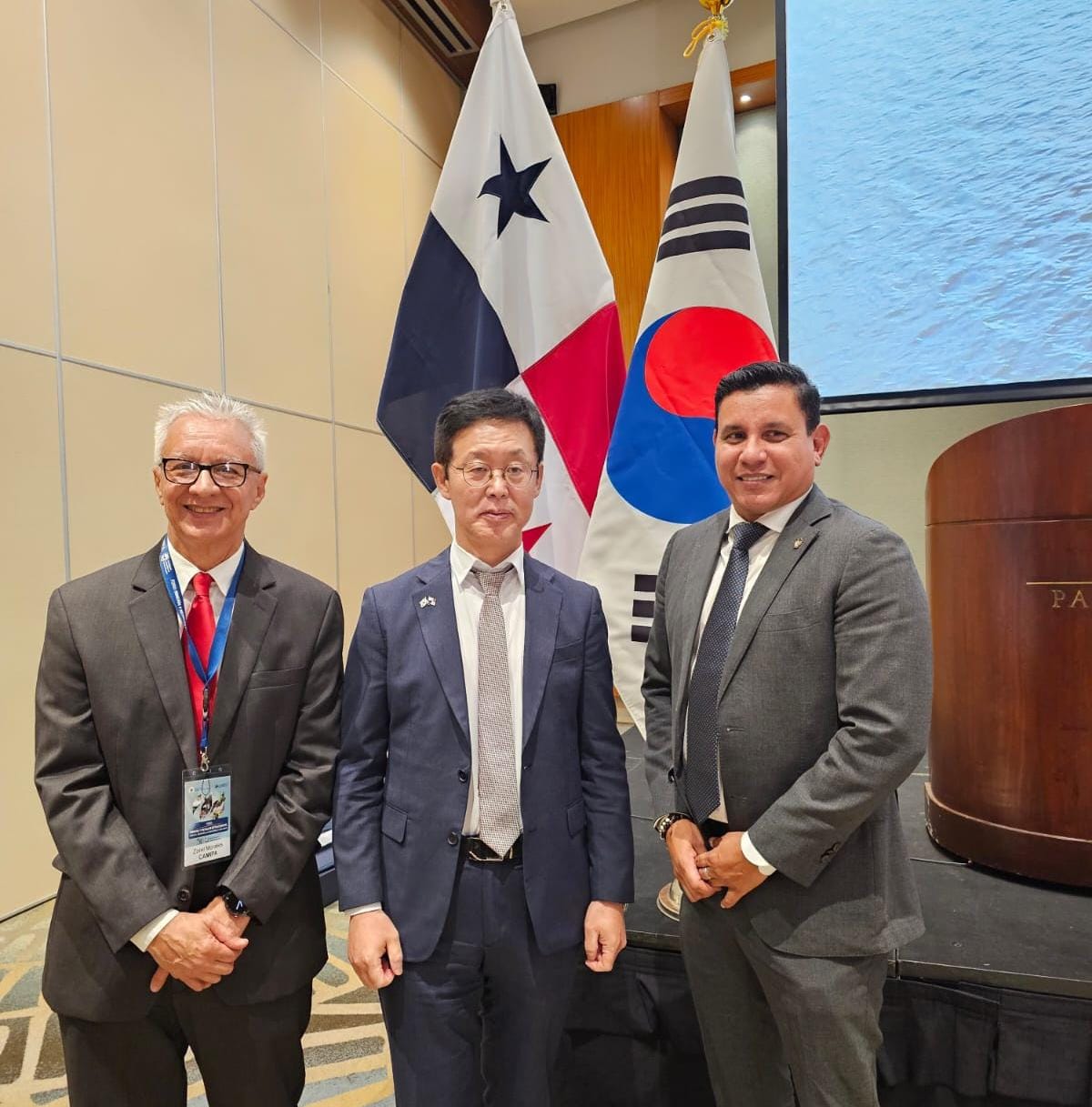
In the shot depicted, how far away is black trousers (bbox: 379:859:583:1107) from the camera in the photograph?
48.6 inches

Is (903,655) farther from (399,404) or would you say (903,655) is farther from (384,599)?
(399,404)

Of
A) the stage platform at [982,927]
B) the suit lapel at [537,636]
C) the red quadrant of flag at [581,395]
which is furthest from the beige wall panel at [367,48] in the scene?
the stage platform at [982,927]

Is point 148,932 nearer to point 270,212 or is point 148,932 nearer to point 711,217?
point 711,217

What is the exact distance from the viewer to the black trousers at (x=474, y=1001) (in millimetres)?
1233

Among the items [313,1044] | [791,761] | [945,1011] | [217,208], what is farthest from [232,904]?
[217,208]

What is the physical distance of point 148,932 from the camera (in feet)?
3.89

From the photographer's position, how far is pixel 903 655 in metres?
1.16

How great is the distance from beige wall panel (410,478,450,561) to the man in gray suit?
14.7ft

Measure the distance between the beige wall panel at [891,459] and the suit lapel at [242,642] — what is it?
3871mm

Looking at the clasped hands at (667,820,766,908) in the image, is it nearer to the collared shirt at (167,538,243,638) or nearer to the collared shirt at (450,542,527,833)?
the collared shirt at (450,542,527,833)

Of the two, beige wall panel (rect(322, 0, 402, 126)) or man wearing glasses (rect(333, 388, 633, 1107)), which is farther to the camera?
beige wall panel (rect(322, 0, 402, 126))

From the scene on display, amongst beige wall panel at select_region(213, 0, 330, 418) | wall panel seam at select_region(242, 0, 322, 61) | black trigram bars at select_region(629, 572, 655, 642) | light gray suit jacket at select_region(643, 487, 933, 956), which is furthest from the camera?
wall panel seam at select_region(242, 0, 322, 61)

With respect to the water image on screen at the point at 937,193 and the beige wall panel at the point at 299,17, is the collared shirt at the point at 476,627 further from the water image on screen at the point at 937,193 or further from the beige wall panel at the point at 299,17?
the beige wall panel at the point at 299,17

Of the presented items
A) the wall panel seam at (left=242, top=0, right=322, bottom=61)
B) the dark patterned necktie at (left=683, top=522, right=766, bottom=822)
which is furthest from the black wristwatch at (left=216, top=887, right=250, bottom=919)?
the wall panel seam at (left=242, top=0, right=322, bottom=61)
